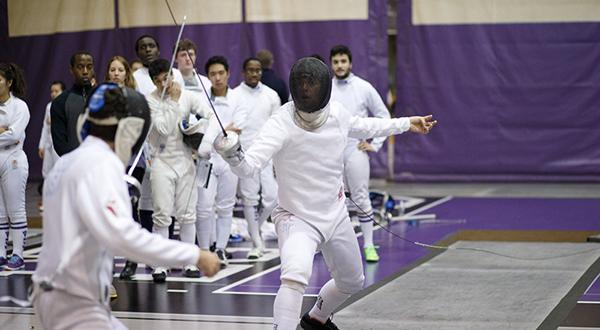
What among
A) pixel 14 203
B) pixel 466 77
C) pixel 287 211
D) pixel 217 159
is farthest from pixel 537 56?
pixel 287 211

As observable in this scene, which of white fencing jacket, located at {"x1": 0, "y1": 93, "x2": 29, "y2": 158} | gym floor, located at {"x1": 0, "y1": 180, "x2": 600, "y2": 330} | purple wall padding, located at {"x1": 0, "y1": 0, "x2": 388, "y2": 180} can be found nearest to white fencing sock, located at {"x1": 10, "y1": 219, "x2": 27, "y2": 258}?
gym floor, located at {"x1": 0, "y1": 180, "x2": 600, "y2": 330}

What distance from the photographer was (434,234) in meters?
7.55

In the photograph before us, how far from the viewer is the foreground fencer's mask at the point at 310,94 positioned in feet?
13.0

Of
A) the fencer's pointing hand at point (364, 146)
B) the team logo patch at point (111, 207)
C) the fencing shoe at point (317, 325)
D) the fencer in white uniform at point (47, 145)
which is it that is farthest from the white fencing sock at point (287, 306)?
the fencer in white uniform at point (47, 145)

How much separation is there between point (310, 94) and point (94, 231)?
1.63 metres

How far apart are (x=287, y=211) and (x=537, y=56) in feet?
25.9

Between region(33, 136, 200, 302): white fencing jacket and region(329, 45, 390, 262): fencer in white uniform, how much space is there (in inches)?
153

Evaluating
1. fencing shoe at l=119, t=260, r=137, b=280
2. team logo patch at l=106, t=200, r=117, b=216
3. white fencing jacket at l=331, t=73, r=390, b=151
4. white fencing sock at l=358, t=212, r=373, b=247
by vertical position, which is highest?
white fencing jacket at l=331, t=73, r=390, b=151

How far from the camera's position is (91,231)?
2.51 metres

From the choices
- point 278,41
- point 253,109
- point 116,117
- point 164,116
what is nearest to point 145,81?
point 164,116

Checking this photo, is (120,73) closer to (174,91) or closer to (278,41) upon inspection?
(174,91)

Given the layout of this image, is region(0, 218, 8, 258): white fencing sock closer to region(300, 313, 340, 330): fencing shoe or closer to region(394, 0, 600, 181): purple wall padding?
region(300, 313, 340, 330): fencing shoe

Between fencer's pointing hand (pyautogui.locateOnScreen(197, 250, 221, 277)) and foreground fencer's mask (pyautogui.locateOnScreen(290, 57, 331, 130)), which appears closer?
fencer's pointing hand (pyautogui.locateOnScreen(197, 250, 221, 277))

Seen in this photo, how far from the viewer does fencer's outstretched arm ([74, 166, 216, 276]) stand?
97.7 inches
